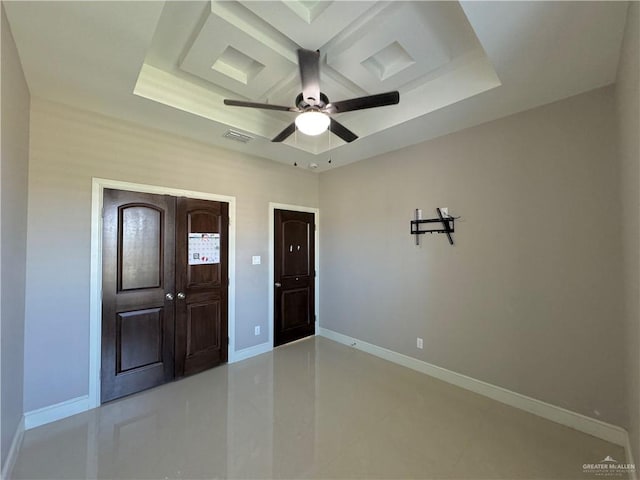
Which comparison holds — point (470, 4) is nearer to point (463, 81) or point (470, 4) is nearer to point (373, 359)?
point (463, 81)

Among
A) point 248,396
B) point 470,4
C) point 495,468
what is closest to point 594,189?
point 470,4

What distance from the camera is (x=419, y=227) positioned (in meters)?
3.30

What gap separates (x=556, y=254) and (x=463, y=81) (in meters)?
1.76

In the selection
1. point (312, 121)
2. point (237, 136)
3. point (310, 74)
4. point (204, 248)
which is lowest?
point (204, 248)

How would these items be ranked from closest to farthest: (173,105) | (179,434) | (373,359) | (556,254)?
(179,434)
(556,254)
(173,105)
(373,359)

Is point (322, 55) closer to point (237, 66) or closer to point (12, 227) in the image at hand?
point (237, 66)

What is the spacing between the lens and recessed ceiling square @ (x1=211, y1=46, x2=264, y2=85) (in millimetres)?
2271

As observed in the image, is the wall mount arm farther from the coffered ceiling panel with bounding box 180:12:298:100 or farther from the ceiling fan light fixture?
the coffered ceiling panel with bounding box 180:12:298:100

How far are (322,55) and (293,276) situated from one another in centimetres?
303

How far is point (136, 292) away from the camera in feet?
9.14

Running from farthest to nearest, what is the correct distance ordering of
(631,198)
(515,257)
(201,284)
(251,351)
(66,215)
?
(251,351) → (201,284) → (515,257) → (66,215) → (631,198)

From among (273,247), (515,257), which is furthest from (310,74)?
(273,247)

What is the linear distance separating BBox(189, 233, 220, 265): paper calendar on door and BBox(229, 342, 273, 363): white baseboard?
4.29 feet

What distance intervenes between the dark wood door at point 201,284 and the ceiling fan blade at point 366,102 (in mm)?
2124
